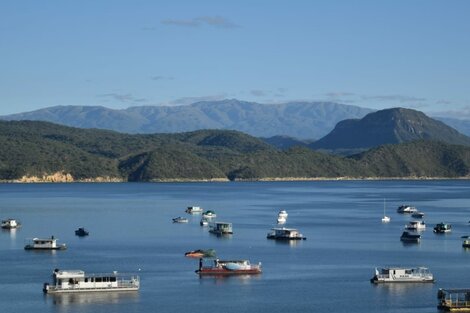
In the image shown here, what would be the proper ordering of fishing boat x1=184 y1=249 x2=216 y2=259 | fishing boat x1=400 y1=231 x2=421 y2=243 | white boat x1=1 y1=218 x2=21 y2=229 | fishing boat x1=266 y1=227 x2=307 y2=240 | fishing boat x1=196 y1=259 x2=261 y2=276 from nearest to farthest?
fishing boat x1=196 y1=259 x2=261 y2=276
fishing boat x1=184 y1=249 x2=216 y2=259
fishing boat x1=400 y1=231 x2=421 y2=243
fishing boat x1=266 y1=227 x2=307 y2=240
white boat x1=1 y1=218 x2=21 y2=229

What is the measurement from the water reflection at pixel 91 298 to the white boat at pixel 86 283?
0.69 meters

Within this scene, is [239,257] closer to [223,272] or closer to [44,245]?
[223,272]

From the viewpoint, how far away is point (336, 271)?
101 m

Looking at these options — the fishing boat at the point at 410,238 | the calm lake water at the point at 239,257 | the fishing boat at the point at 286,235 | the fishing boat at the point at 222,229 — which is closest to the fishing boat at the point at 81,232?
the calm lake water at the point at 239,257

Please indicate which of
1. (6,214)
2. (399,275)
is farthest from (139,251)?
(6,214)

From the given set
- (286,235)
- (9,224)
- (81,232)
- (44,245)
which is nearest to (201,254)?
(44,245)

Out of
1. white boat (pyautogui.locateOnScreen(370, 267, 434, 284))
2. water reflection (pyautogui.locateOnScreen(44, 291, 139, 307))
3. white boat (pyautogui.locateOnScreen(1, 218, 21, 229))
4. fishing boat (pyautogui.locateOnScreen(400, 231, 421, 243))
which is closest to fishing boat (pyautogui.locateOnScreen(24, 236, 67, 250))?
white boat (pyautogui.locateOnScreen(1, 218, 21, 229))

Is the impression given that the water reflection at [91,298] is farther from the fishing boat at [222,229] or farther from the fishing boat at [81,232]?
the fishing boat at [222,229]

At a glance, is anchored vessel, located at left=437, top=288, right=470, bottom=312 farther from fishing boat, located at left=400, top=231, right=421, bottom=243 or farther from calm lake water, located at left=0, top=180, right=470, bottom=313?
fishing boat, located at left=400, top=231, right=421, bottom=243

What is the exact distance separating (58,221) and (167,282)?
251 ft

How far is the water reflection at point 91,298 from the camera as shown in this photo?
82.9 metres

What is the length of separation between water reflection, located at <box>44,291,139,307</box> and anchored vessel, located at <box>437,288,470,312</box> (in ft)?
77.9

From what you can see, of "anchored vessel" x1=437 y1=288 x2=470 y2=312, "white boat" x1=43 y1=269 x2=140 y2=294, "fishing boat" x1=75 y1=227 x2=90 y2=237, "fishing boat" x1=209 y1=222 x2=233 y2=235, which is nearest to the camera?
"anchored vessel" x1=437 y1=288 x2=470 y2=312

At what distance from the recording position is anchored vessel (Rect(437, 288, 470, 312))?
78.8m
